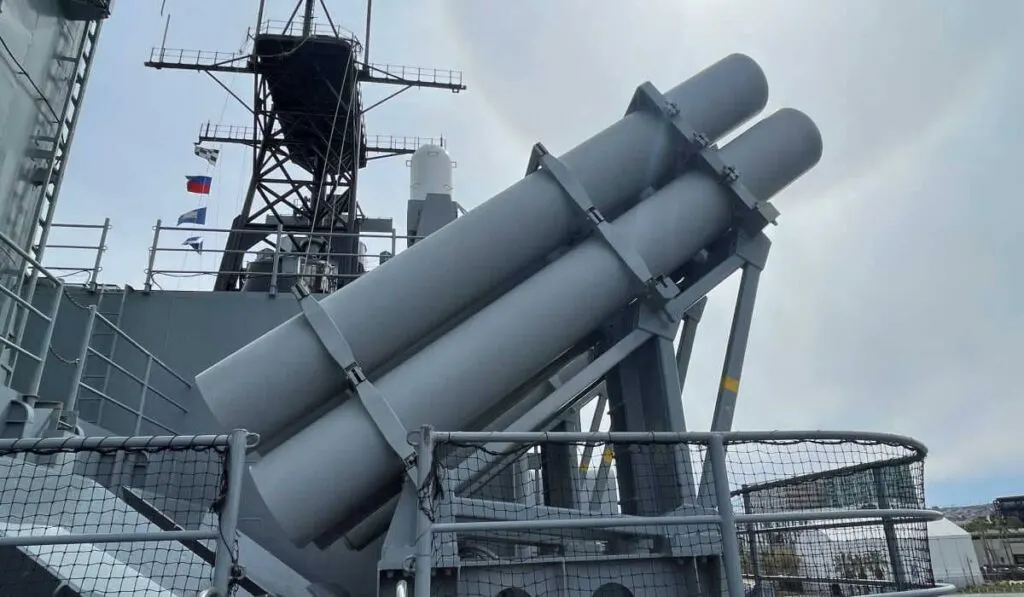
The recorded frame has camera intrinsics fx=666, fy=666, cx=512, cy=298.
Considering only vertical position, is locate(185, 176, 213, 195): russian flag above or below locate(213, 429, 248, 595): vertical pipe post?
above

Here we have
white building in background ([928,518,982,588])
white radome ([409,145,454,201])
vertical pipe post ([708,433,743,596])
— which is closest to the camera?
vertical pipe post ([708,433,743,596])

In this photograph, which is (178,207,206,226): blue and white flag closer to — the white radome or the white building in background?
the white radome

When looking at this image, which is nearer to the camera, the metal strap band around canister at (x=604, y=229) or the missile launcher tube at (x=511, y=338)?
the missile launcher tube at (x=511, y=338)

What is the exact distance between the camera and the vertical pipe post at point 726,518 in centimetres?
231

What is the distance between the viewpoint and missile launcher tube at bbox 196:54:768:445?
290cm

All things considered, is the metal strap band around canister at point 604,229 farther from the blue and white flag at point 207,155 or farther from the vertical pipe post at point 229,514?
the blue and white flag at point 207,155

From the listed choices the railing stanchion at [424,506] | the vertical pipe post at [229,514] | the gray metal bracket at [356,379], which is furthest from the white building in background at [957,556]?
the vertical pipe post at [229,514]

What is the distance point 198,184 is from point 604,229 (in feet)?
32.2

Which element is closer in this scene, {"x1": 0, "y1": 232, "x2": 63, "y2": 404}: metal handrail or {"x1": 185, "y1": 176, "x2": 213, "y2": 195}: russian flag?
{"x1": 0, "y1": 232, "x2": 63, "y2": 404}: metal handrail

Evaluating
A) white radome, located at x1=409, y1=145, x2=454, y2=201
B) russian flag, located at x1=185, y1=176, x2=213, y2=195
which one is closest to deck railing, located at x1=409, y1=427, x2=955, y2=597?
white radome, located at x1=409, y1=145, x2=454, y2=201

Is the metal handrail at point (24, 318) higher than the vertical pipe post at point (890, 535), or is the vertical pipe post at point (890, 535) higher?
the metal handrail at point (24, 318)

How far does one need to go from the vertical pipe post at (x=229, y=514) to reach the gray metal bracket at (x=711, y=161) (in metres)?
3.11

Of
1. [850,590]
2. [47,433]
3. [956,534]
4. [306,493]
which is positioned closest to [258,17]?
[47,433]

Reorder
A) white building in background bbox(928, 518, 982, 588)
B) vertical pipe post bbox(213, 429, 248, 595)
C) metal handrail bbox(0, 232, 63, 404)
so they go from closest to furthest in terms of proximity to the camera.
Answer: vertical pipe post bbox(213, 429, 248, 595) → metal handrail bbox(0, 232, 63, 404) → white building in background bbox(928, 518, 982, 588)
